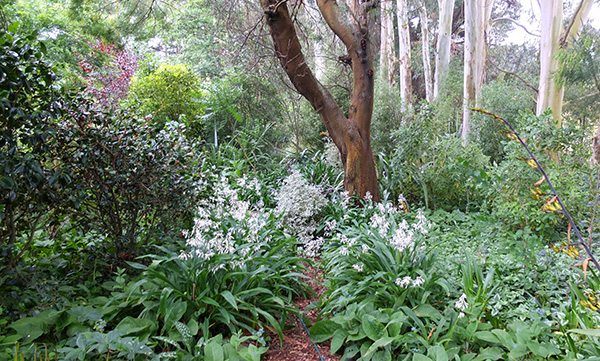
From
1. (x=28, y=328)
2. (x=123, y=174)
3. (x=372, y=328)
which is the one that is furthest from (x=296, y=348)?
(x=123, y=174)

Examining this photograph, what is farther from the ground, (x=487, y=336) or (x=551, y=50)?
(x=551, y=50)

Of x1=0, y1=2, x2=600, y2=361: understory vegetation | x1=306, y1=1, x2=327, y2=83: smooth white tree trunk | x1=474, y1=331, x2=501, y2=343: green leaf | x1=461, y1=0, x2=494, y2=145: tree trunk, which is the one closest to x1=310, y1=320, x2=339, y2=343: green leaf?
x1=0, y1=2, x2=600, y2=361: understory vegetation

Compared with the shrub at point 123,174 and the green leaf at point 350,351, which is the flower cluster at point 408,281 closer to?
the green leaf at point 350,351

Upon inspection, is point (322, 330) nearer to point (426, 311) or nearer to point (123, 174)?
point (426, 311)

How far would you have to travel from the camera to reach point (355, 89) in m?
5.31

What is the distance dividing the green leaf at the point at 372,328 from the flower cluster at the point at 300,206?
1.78 m

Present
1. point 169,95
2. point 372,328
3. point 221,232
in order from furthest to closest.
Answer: point 169,95
point 221,232
point 372,328

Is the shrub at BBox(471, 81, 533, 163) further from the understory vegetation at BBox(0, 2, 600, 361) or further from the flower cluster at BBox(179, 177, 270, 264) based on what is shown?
the flower cluster at BBox(179, 177, 270, 264)

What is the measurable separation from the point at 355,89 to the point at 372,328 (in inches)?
149

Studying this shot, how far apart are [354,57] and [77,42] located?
6.86 meters

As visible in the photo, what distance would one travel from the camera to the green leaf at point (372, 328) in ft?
7.37

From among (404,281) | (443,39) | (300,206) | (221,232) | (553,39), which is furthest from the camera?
(443,39)

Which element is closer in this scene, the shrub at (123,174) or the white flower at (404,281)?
the white flower at (404,281)

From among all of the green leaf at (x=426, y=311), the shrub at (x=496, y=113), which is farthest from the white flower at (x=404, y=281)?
the shrub at (x=496, y=113)
